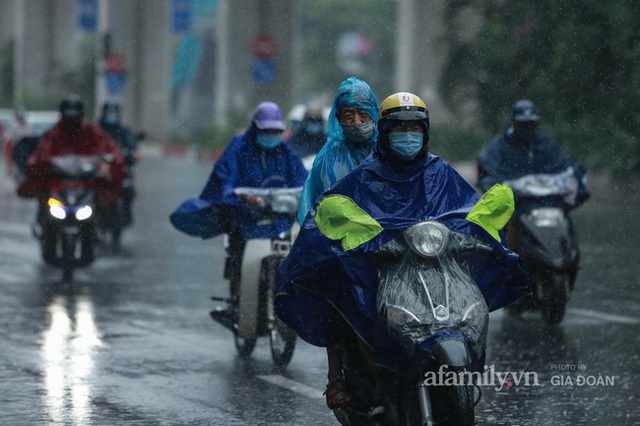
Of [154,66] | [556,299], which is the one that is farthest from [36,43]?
[556,299]

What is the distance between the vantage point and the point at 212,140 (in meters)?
53.1

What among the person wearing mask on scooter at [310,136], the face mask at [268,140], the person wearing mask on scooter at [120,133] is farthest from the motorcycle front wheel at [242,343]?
the person wearing mask on scooter at [120,133]

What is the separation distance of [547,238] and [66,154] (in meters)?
5.68

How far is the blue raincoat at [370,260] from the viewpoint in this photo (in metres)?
6.06

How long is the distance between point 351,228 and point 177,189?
2538cm

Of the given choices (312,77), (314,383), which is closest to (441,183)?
(314,383)


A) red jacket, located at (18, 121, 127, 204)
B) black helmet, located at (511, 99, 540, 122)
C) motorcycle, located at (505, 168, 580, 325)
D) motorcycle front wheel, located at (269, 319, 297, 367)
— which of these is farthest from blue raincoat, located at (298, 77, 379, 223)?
red jacket, located at (18, 121, 127, 204)

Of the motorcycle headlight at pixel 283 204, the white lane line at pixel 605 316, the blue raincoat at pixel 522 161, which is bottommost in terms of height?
the white lane line at pixel 605 316

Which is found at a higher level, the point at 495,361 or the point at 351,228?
the point at 351,228

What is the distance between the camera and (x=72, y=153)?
51.4 feet

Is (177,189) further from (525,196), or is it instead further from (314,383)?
(314,383)

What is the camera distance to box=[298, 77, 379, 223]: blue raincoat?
7387mm

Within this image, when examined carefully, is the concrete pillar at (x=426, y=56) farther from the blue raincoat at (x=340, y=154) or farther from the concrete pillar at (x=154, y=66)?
the blue raincoat at (x=340, y=154)

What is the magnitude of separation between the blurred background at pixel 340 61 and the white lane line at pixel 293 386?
19.0m
